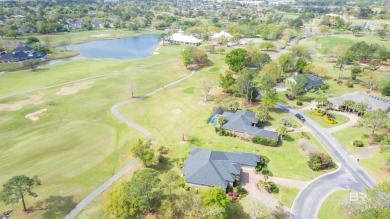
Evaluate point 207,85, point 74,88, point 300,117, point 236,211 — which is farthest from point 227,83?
point 74,88

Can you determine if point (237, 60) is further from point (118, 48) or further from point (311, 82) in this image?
point (118, 48)

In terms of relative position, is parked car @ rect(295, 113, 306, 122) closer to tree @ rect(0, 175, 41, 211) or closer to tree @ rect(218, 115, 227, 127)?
tree @ rect(218, 115, 227, 127)

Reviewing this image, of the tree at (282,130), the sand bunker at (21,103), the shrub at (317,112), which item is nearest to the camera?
the tree at (282,130)

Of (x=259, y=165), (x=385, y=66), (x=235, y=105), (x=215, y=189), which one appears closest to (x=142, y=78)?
(x=235, y=105)

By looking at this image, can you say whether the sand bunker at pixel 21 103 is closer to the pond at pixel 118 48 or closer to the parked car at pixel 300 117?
the pond at pixel 118 48

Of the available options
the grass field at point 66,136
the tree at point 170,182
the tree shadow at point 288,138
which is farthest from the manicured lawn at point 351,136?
the grass field at point 66,136

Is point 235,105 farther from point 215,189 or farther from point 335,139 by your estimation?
point 215,189
